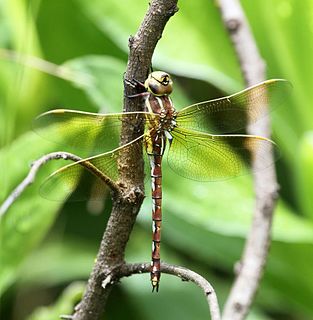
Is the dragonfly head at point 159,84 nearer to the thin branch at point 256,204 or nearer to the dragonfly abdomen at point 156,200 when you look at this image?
the dragonfly abdomen at point 156,200

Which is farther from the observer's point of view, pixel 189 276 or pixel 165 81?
pixel 165 81

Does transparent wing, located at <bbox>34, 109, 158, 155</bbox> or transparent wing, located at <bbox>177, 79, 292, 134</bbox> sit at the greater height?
transparent wing, located at <bbox>177, 79, 292, 134</bbox>

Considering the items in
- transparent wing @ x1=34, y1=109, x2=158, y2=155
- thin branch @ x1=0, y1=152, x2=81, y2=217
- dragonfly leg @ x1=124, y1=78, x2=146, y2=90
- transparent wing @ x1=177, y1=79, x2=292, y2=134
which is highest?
transparent wing @ x1=177, y1=79, x2=292, y2=134

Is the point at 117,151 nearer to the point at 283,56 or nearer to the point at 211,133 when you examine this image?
the point at 211,133

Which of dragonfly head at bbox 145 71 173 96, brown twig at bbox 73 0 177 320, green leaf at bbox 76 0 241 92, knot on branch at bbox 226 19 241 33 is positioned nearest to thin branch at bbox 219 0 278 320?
knot on branch at bbox 226 19 241 33

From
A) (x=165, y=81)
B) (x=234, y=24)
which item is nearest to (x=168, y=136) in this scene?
(x=165, y=81)

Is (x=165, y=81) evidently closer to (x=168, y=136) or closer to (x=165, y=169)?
(x=168, y=136)

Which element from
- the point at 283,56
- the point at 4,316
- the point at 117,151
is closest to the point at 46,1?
the point at 283,56

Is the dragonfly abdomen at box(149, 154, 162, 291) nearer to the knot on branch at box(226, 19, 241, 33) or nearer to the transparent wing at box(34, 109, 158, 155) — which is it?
the transparent wing at box(34, 109, 158, 155)
